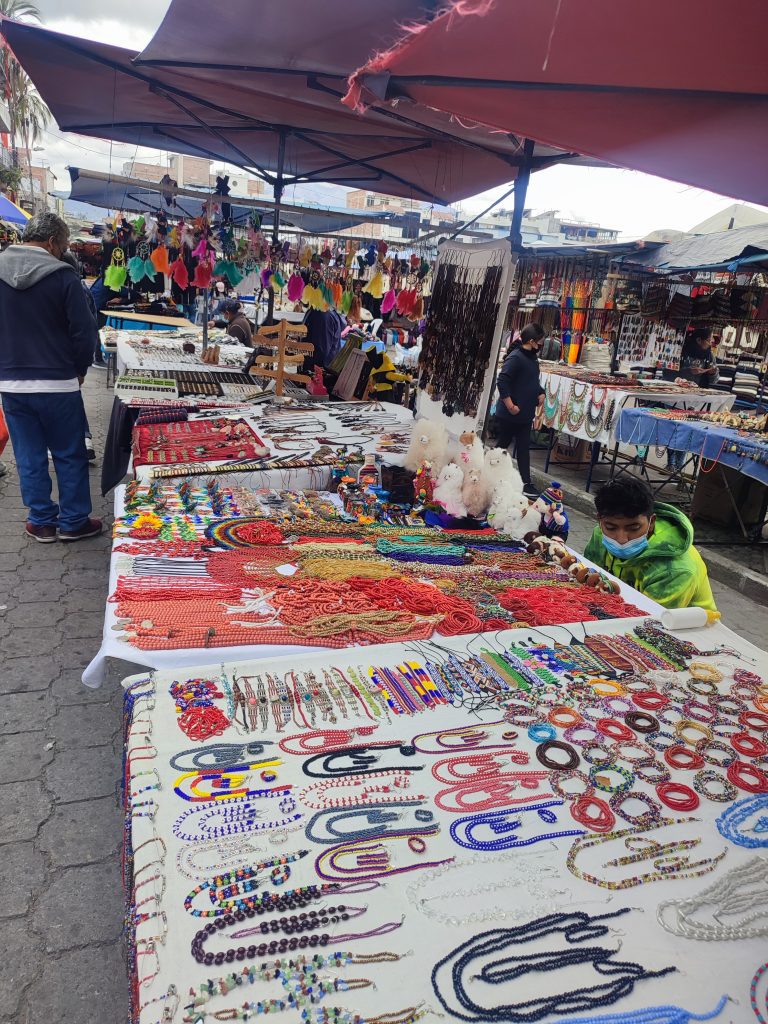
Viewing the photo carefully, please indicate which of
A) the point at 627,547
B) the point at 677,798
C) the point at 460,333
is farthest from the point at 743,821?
the point at 460,333

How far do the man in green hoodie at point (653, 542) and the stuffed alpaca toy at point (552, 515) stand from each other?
424mm

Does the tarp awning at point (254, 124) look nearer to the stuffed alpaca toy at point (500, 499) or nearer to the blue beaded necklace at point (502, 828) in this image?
the stuffed alpaca toy at point (500, 499)

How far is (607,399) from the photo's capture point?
23.5 feet

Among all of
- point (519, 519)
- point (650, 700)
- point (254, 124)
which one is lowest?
point (650, 700)

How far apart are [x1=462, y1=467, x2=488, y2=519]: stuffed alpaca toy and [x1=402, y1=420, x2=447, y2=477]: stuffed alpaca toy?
0.26 meters

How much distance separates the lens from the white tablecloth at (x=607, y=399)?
7.09 meters

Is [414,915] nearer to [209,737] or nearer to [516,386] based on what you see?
[209,737]

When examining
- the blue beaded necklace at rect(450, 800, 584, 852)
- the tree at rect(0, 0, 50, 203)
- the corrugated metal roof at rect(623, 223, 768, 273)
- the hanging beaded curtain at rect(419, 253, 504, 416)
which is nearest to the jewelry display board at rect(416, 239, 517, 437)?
the hanging beaded curtain at rect(419, 253, 504, 416)

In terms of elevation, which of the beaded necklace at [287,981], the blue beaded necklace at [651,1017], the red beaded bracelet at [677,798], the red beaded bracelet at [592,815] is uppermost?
the red beaded bracelet at [677,798]

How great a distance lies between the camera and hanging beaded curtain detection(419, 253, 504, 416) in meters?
3.98

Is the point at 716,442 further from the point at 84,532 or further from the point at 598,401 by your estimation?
the point at 84,532

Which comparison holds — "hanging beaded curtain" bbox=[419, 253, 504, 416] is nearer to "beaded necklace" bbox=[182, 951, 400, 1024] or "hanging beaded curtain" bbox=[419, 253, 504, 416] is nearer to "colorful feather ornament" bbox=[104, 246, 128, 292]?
"beaded necklace" bbox=[182, 951, 400, 1024]

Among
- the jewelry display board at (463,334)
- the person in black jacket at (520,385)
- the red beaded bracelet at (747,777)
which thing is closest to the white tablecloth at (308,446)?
the jewelry display board at (463,334)

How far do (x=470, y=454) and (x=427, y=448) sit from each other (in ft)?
0.98
